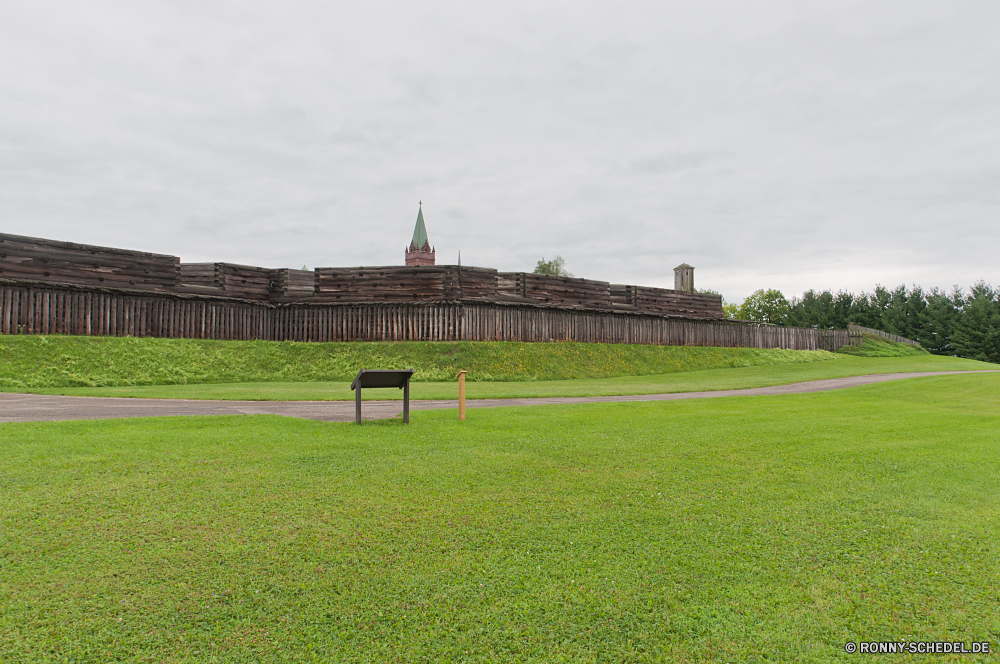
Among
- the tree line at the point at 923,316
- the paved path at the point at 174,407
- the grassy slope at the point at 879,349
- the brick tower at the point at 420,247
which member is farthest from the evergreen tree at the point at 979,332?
the brick tower at the point at 420,247

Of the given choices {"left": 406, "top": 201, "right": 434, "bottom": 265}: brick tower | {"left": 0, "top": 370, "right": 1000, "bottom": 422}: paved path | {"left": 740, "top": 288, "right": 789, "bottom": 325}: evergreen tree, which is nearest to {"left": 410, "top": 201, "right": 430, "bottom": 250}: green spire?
{"left": 406, "top": 201, "right": 434, "bottom": 265}: brick tower

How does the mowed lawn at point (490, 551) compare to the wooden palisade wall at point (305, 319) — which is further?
the wooden palisade wall at point (305, 319)

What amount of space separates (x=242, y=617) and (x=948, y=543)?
17.2 ft

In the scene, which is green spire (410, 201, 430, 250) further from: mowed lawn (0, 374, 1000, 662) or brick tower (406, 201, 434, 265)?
mowed lawn (0, 374, 1000, 662)

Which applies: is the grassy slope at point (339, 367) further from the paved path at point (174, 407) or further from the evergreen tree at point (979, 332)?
the evergreen tree at point (979, 332)

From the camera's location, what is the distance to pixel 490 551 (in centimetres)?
424

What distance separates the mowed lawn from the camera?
312 cm

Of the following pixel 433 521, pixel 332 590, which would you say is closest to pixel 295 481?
pixel 433 521

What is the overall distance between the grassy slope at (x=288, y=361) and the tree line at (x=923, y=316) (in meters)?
51.8

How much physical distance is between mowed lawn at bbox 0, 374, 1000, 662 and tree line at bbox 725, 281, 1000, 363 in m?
79.6

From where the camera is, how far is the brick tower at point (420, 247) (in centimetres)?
12475

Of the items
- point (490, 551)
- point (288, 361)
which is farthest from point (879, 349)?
point (490, 551)

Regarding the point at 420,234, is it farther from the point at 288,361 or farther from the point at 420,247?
the point at 288,361

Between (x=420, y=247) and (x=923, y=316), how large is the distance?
3631 inches
